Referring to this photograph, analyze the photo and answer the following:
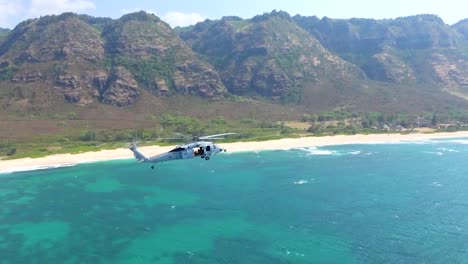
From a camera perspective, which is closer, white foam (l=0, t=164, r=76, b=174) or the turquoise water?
the turquoise water

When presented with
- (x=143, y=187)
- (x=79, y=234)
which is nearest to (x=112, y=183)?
(x=143, y=187)

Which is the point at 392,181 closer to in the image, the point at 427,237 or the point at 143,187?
the point at 427,237

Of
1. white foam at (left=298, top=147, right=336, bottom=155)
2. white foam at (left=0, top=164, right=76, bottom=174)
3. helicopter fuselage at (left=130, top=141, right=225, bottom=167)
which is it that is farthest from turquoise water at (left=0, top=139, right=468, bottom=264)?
white foam at (left=298, top=147, right=336, bottom=155)

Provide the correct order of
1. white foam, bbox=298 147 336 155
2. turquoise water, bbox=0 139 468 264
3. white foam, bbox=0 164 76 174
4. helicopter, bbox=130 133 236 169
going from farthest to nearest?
white foam, bbox=298 147 336 155 < white foam, bbox=0 164 76 174 < turquoise water, bbox=0 139 468 264 < helicopter, bbox=130 133 236 169

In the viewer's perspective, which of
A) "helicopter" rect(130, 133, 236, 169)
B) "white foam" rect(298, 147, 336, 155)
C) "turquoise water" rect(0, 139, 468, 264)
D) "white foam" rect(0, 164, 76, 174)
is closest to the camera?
"helicopter" rect(130, 133, 236, 169)

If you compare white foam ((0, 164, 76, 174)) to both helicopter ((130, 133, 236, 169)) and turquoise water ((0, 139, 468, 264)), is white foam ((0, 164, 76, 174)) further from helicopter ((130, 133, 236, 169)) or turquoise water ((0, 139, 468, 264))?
helicopter ((130, 133, 236, 169))

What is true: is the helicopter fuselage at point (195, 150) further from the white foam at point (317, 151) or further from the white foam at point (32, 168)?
the white foam at point (317, 151)

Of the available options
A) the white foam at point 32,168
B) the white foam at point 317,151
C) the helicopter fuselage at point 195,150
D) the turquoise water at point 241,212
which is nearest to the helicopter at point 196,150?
the helicopter fuselage at point 195,150

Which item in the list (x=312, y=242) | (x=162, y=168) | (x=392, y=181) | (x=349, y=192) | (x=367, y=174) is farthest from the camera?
(x=162, y=168)
